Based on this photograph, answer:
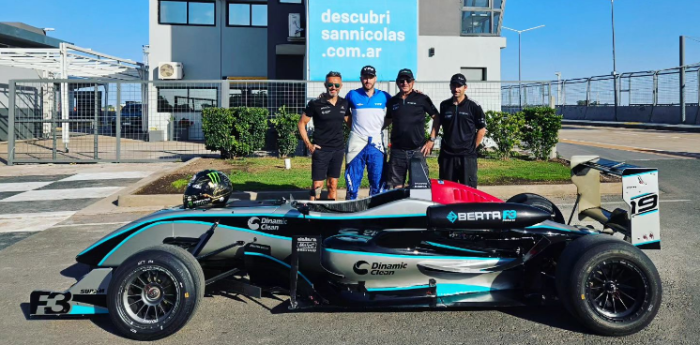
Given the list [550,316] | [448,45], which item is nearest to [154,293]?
[550,316]

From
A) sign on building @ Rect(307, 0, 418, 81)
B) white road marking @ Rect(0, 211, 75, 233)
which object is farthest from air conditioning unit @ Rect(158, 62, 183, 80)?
white road marking @ Rect(0, 211, 75, 233)

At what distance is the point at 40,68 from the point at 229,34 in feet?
25.5

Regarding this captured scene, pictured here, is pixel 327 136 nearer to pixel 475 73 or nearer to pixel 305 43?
pixel 475 73

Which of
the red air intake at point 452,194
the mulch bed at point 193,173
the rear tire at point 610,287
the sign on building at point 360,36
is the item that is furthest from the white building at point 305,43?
the rear tire at point 610,287

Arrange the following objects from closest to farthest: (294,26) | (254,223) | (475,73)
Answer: (254,223), (475,73), (294,26)

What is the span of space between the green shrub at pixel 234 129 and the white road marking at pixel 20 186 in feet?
12.0

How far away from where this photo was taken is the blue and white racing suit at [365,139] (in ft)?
21.4

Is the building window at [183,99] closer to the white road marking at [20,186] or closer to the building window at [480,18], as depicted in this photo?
the white road marking at [20,186]

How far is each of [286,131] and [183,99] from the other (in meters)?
6.85

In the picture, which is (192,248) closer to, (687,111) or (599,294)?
(599,294)

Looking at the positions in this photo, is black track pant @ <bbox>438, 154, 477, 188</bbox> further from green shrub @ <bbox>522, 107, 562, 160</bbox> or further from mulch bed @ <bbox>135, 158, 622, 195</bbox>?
green shrub @ <bbox>522, 107, 562, 160</bbox>

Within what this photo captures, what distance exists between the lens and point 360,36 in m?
15.3

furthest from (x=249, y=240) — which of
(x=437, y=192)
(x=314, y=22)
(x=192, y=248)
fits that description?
(x=314, y=22)

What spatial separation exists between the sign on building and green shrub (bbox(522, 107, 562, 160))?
3.65 m
